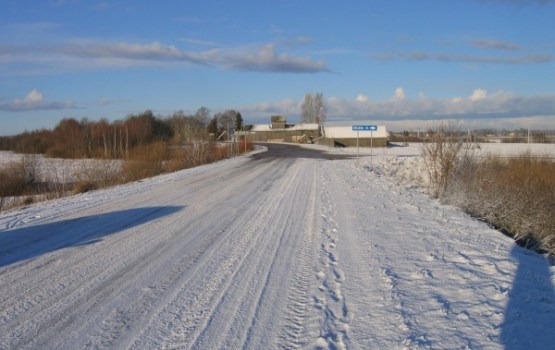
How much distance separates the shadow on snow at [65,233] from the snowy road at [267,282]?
1.6 inches

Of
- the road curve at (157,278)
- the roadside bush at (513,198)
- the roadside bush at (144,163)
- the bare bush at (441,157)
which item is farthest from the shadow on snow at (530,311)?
the roadside bush at (144,163)

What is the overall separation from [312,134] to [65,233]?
8686cm

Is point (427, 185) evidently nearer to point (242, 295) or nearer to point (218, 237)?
point (218, 237)

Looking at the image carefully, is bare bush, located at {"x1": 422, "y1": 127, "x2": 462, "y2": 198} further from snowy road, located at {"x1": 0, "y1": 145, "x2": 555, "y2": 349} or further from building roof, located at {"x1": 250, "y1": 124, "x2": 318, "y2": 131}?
building roof, located at {"x1": 250, "y1": 124, "x2": 318, "y2": 131}

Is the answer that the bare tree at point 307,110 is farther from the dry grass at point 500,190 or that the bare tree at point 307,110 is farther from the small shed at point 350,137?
the dry grass at point 500,190

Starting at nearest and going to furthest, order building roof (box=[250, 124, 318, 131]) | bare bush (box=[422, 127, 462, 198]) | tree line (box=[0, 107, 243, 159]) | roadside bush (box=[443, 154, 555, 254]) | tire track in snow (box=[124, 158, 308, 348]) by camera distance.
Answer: tire track in snow (box=[124, 158, 308, 348])
roadside bush (box=[443, 154, 555, 254])
bare bush (box=[422, 127, 462, 198])
tree line (box=[0, 107, 243, 159])
building roof (box=[250, 124, 318, 131])

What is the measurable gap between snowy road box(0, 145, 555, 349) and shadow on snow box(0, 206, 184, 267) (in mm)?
39

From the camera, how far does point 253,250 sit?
25.7ft

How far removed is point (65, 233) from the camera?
916 centimetres

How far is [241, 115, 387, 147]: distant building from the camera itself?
7138 cm

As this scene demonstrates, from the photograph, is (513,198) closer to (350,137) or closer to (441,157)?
(441,157)

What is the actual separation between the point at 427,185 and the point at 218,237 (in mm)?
12762

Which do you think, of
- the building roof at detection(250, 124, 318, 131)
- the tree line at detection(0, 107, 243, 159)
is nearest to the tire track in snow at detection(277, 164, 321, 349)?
the tree line at detection(0, 107, 243, 159)

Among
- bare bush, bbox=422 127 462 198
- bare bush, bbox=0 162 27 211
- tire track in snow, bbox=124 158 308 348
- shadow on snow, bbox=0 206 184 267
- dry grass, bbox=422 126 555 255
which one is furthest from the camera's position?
A: bare bush, bbox=0 162 27 211
